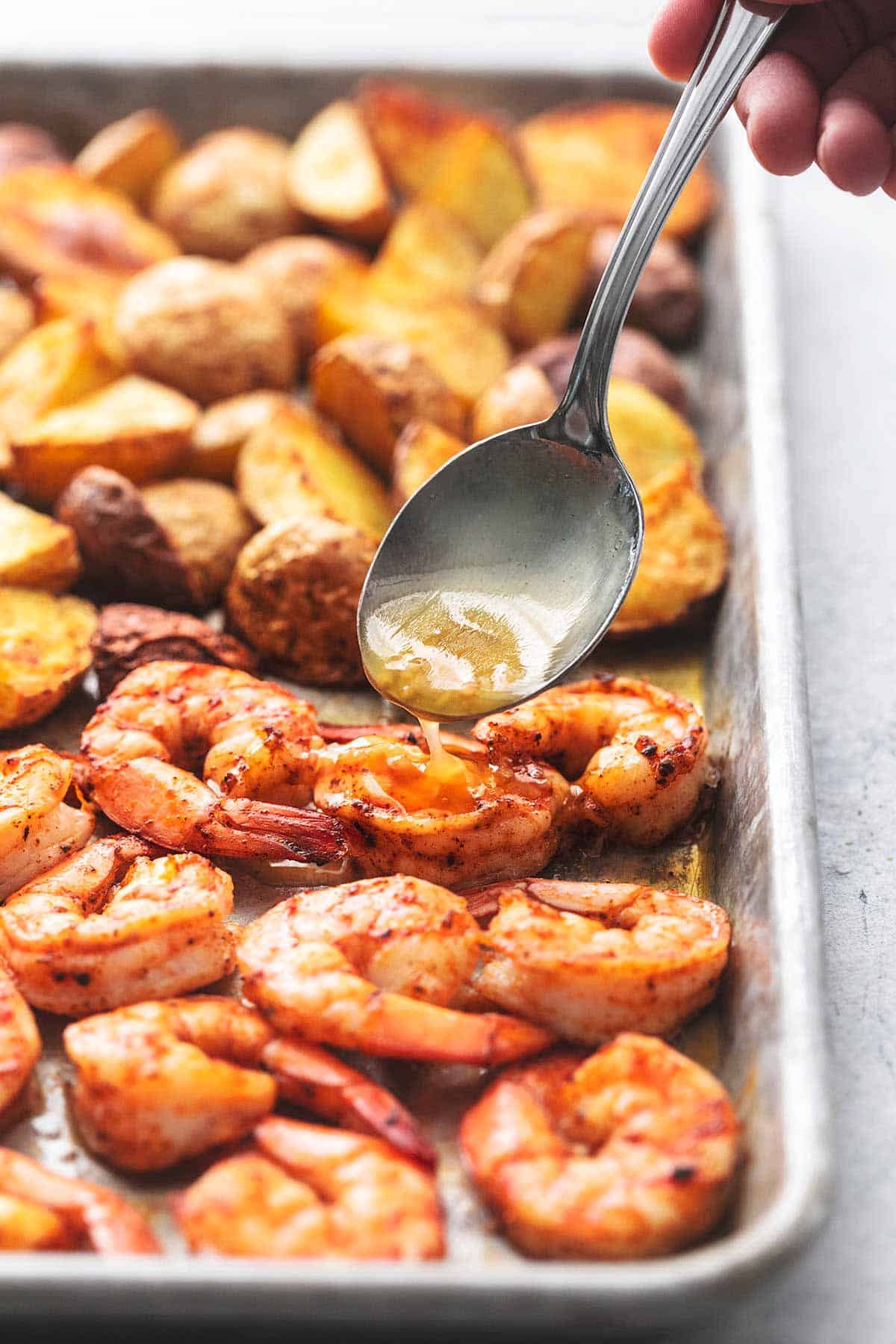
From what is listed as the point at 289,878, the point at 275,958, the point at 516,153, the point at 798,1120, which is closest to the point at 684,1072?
the point at 798,1120

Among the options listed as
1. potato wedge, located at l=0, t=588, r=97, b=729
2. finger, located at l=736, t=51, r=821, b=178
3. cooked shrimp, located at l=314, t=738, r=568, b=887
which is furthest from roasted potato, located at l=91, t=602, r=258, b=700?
finger, located at l=736, t=51, r=821, b=178

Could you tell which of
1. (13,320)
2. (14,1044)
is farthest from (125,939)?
(13,320)

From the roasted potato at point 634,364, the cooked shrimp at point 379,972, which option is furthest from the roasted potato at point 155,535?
the cooked shrimp at point 379,972

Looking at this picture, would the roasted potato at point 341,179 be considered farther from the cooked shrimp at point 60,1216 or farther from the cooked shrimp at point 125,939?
the cooked shrimp at point 60,1216

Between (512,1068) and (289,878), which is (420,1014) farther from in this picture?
(289,878)

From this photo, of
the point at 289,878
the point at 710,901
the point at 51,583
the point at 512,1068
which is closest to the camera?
the point at 512,1068

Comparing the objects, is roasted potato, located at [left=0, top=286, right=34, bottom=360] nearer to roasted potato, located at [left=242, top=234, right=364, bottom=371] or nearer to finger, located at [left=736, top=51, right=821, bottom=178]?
roasted potato, located at [left=242, top=234, right=364, bottom=371]

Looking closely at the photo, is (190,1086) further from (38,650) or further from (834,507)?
(834,507)
